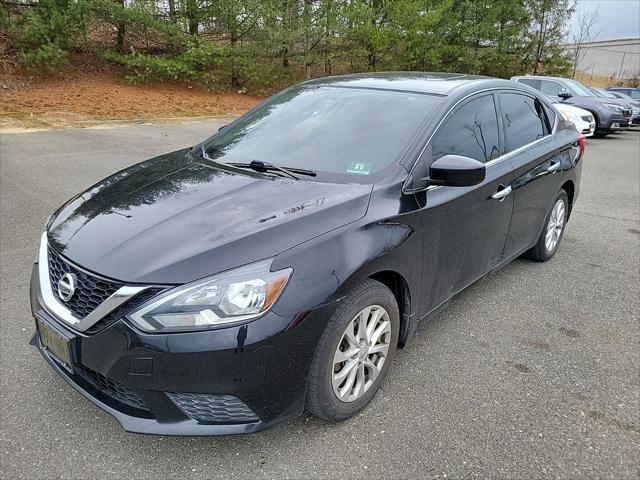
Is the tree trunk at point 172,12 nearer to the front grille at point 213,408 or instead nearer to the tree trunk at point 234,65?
the tree trunk at point 234,65

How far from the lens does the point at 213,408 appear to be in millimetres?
2051

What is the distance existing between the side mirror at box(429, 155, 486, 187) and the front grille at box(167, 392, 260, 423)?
1.50 m

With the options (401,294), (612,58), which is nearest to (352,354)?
(401,294)

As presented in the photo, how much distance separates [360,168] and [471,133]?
0.93 m

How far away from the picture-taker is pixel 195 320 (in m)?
1.93

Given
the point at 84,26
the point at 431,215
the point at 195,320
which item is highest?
the point at 84,26

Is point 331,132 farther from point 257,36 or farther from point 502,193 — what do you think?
point 257,36

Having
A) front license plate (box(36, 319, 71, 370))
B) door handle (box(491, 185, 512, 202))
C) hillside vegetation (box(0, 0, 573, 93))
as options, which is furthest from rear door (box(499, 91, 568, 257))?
hillside vegetation (box(0, 0, 573, 93))

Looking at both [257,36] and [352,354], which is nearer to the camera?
[352,354]

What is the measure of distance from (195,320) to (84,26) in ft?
60.5

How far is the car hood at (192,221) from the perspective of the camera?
204 centimetres

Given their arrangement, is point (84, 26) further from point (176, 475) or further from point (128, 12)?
point (176, 475)

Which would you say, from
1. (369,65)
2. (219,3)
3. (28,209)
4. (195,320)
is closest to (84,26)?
(219,3)

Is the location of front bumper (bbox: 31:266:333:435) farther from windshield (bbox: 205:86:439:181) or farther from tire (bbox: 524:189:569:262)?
tire (bbox: 524:189:569:262)
